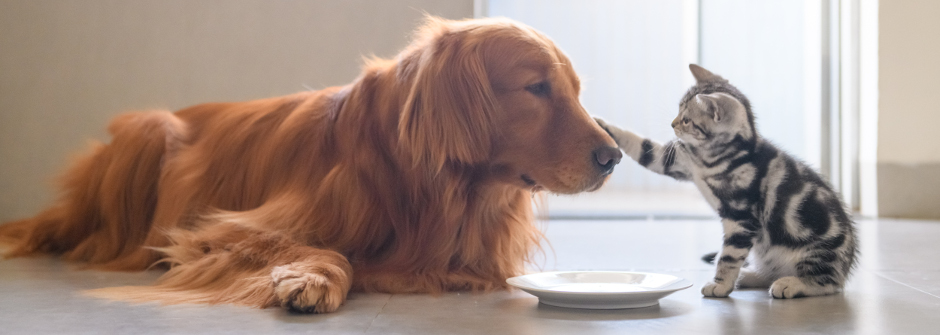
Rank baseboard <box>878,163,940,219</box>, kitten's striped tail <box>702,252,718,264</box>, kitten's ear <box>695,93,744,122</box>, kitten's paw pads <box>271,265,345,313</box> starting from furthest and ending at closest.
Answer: baseboard <box>878,163,940,219</box>
kitten's striped tail <box>702,252,718,264</box>
kitten's ear <box>695,93,744,122</box>
kitten's paw pads <box>271,265,345,313</box>

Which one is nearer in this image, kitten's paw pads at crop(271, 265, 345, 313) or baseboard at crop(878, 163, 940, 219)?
kitten's paw pads at crop(271, 265, 345, 313)

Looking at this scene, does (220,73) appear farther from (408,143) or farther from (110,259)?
(408,143)

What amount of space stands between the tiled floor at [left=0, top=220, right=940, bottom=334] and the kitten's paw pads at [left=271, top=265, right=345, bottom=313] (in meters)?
0.02

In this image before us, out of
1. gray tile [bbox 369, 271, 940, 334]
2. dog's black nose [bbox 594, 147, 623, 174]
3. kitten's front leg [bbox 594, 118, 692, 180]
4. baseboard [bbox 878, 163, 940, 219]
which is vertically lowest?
baseboard [bbox 878, 163, 940, 219]

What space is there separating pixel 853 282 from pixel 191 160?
173 cm

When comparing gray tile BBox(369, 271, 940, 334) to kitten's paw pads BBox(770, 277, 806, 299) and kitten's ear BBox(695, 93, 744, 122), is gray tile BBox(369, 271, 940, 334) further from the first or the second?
kitten's ear BBox(695, 93, 744, 122)

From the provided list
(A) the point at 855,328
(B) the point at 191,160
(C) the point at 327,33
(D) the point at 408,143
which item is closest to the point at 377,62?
(D) the point at 408,143

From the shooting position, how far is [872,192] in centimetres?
414

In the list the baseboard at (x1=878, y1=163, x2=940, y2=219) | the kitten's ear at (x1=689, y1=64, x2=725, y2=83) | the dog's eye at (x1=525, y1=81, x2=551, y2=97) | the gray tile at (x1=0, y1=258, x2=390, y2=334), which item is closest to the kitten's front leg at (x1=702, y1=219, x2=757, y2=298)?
the kitten's ear at (x1=689, y1=64, x2=725, y2=83)

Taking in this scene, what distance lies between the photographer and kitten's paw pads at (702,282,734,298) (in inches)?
59.7

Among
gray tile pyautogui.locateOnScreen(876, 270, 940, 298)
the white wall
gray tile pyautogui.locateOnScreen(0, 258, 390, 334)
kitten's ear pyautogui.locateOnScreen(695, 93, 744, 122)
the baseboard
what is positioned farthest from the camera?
the baseboard

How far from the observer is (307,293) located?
1.32 m

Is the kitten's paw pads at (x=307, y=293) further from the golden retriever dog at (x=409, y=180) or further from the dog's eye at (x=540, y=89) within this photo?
the dog's eye at (x=540, y=89)

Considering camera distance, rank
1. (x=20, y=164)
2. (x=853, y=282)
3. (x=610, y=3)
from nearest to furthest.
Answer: (x=853, y=282), (x=20, y=164), (x=610, y=3)
